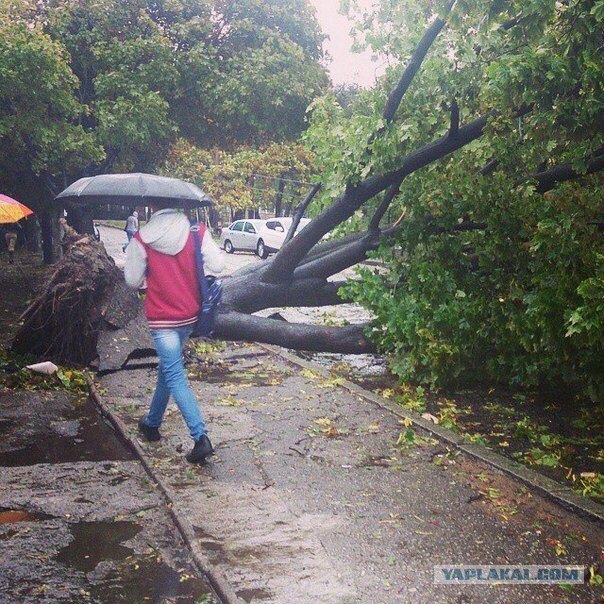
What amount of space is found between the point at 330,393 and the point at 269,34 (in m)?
16.3

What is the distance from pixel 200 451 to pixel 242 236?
29664mm

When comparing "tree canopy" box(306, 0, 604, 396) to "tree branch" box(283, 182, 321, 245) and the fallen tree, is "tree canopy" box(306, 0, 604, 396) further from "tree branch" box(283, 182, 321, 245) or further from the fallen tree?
"tree branch" box(283, 182, 321, 245)

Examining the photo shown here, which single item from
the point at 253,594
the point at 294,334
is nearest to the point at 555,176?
the point at 294,334

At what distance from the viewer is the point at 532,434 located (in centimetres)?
628

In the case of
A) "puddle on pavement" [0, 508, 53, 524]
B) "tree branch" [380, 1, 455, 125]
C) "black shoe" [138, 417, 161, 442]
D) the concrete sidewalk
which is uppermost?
"tree branch" [380, 1, 455, 125]

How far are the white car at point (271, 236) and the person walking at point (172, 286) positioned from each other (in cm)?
2608

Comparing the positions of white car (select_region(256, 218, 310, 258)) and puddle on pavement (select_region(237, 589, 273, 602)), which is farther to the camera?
white car (select_region(256, 218, 310, 258))

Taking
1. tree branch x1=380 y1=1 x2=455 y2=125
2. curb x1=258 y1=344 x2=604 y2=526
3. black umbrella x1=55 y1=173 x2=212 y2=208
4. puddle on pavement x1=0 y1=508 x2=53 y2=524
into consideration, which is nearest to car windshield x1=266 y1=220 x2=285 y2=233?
tree branch x1=380 y1=1 x2=455 y2=125

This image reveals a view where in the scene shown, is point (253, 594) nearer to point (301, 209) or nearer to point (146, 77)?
point (301, 209)

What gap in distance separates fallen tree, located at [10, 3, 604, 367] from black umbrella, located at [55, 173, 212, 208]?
167 centimetres

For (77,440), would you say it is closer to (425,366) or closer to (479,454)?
(479,454)

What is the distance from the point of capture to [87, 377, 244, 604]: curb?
11.1 feet

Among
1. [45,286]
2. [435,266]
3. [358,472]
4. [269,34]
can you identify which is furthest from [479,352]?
[269,34]

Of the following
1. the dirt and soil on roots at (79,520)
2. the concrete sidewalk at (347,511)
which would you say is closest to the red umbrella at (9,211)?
the dirt and soil on roots at (79,520)
